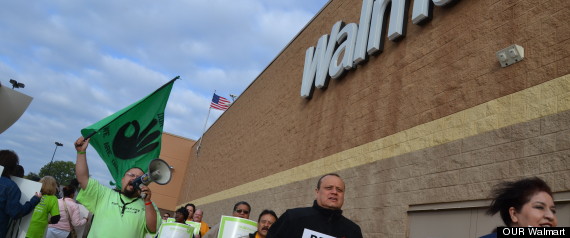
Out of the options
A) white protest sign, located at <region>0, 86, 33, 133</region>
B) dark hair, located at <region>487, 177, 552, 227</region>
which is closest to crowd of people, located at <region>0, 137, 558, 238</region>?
dark hair, located at <region>487, 177, 552, 227</region>

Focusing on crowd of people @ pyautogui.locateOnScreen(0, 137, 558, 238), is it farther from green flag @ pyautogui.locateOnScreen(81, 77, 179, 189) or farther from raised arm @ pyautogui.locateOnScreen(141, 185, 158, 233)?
green flag @ pyautogui.locateOnScreen(81, 77, 179, 189)

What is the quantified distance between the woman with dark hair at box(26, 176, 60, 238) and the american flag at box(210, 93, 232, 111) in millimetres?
20203

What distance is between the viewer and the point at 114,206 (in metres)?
4.79

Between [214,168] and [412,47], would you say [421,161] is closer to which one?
[412,47]

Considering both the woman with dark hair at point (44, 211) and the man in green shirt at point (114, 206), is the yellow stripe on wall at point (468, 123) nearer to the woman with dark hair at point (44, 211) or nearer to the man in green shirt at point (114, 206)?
the man in green shirt at point (114, 206)

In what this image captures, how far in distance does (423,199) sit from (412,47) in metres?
2.71

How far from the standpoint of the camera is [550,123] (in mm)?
5137

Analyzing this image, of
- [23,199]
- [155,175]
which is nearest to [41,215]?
[23,199]

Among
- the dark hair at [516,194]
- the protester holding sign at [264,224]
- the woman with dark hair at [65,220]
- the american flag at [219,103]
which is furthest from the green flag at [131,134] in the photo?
the american flag at [219,103]

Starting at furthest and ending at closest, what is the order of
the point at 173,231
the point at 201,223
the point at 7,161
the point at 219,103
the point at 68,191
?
the point at 219,103, the point at 201,223, the point at 68,191, the point at 173,231, the point at 7,161

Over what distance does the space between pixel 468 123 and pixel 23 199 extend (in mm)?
5732

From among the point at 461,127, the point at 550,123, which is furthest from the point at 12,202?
the point at 550,123

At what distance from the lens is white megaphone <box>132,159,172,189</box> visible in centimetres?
481

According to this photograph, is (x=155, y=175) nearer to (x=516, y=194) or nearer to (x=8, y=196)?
(x=8, y=196)
